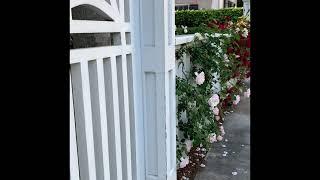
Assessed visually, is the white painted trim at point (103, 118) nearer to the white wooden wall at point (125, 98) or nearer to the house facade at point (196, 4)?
the white wooden wall at point (125, 98)

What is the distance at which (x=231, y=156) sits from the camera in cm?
420

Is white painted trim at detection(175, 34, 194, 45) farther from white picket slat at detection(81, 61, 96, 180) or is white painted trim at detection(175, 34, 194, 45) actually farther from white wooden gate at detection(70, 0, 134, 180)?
white picket slat at detection(81, 61, 96, 180)

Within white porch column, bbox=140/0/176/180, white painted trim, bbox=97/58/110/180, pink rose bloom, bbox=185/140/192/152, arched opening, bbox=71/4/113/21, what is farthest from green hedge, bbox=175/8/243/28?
white painted trim, bbox=97/58/110/180

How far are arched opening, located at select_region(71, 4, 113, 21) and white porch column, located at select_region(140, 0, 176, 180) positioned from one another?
1.31ft

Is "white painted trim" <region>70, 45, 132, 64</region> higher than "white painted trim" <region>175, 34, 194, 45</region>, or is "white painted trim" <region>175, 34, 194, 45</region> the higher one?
"white painted trim" <region>175, 34, 194, 45</region>

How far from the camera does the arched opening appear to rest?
1.75 meters

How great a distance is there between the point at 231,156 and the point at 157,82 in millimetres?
2112

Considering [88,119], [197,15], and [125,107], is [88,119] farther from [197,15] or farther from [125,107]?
[197,15]

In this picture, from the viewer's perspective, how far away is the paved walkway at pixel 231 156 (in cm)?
369

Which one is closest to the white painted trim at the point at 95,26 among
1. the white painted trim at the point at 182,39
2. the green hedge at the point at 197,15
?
the white painted trim at the point at 182,39
